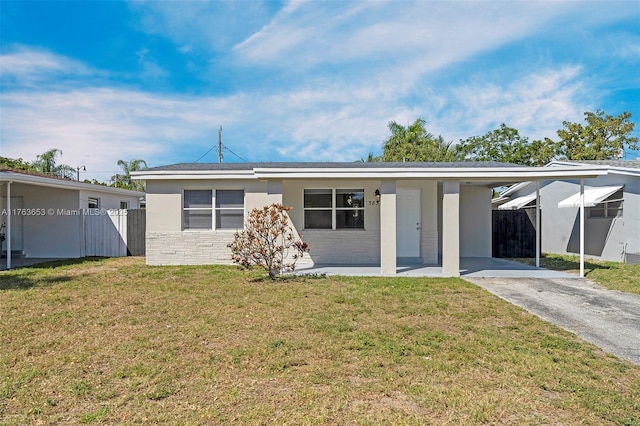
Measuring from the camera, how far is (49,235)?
1530 cm

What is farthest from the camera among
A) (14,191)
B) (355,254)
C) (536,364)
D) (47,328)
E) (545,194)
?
(545,194)

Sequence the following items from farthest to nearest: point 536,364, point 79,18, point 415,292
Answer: point 79,18, point 415,292, point 536,364

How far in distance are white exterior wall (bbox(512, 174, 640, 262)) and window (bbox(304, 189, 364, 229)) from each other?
9.09 meters

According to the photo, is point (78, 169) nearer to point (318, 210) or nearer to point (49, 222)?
point (49, 222)

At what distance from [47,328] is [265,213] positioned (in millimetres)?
5076

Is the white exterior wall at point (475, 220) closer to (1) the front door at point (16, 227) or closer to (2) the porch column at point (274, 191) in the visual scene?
(2) the porch column at point (274, 191)

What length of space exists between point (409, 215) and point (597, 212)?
26.1 feet

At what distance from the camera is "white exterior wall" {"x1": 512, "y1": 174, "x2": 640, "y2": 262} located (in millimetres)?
12912

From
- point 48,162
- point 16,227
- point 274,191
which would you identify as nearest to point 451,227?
point 274,191

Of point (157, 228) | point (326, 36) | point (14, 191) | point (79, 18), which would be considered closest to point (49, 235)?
point (14, 191)

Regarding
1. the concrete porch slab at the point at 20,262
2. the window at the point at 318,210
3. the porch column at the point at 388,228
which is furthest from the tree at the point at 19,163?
the porch column at the point at 388,228

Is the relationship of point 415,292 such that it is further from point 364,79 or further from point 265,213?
point 364,79

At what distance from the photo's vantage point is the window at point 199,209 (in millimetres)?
12680

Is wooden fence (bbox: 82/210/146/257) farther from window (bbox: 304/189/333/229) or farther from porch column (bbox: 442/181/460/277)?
porch column (bbox: 442/181/460/277)
